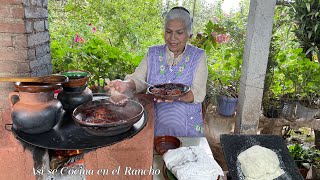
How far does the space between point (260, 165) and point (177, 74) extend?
124 centimetres

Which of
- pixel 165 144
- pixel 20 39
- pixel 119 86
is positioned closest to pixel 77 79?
pixel 119 86

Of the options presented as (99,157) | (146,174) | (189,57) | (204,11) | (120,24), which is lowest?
(146,174)

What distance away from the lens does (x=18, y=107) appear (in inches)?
54.1

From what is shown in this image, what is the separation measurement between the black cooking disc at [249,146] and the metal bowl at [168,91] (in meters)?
0.49

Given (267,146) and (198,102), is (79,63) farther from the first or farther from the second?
(267,146)

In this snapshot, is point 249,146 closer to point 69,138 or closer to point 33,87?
point 69,138

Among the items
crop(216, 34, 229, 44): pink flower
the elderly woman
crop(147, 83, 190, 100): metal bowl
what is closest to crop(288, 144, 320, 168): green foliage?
the elderly woman

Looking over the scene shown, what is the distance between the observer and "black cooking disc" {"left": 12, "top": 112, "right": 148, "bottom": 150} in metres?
1.36

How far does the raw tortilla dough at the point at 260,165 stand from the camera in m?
1.66

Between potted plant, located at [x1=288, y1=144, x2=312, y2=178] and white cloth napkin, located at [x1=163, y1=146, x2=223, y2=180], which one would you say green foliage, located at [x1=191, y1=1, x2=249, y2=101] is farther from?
white cloth napkin, located at [x1=163, y1=146, x2=223, y2=180]

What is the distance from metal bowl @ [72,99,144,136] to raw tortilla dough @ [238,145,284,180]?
2.64 ft

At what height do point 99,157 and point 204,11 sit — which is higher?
point 204,11

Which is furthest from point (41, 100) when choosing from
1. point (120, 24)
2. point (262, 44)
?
point (120, 24)

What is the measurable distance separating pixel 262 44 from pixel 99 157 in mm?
2260
